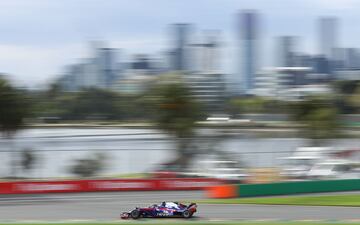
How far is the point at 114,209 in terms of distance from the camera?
31.5 m

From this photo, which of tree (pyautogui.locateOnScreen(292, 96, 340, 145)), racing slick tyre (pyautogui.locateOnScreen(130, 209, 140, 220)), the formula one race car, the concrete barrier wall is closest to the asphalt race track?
the formula one race car

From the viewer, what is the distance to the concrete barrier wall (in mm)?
36625

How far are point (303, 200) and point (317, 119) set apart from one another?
34.8 metres

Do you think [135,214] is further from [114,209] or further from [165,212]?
[114,209]

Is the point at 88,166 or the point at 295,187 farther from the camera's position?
the point at 88,166

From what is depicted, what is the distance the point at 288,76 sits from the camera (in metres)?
175

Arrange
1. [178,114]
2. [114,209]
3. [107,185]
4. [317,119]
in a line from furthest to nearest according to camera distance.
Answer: [317,119], [178,114], [107,185], [114,209]

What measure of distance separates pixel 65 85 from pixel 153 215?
103302 millimetres

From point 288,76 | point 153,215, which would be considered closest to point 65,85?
point 288,76

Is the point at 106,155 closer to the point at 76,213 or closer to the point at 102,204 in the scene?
the point at 102,204

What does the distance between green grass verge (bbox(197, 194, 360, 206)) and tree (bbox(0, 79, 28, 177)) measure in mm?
25079

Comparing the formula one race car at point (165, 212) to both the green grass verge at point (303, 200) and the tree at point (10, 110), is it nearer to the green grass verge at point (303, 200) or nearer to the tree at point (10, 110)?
the green grass verge at point (303, 200)

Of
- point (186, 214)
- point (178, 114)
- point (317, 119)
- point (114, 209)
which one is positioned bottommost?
point (317, 119)

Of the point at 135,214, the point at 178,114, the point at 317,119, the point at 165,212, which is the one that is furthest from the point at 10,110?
the point at 165,212
